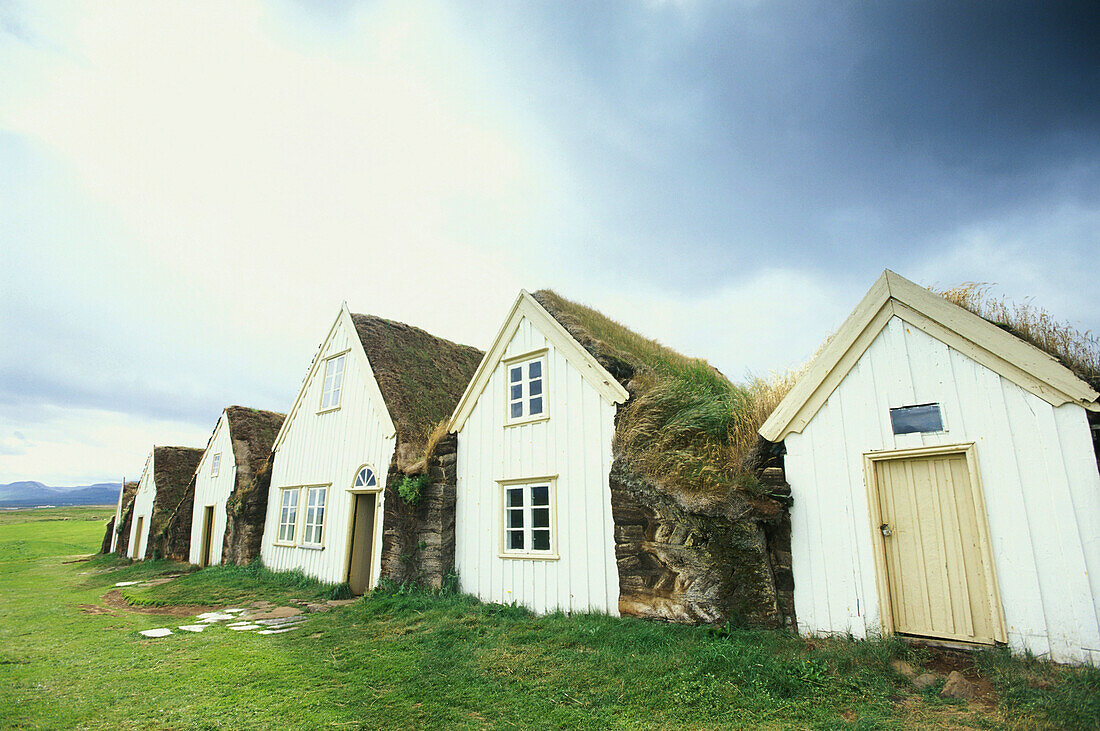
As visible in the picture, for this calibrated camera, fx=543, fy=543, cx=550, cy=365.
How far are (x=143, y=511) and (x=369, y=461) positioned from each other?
2253 cm

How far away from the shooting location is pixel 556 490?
9.95m

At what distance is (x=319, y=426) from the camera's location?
15930 millimetres

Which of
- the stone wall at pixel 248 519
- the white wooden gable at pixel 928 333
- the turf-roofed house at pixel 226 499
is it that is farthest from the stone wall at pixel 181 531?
the white wooden gable at pixel 928 333

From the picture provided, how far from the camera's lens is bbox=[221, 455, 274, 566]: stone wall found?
677 inches

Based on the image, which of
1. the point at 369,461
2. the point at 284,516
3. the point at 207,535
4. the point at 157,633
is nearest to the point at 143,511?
the point at 207,535

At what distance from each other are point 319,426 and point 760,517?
42.3 feet

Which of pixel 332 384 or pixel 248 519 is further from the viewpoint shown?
pixel 248 519

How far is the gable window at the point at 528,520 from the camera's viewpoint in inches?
396

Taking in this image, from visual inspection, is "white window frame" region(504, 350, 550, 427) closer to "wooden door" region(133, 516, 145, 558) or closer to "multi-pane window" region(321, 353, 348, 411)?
"multi-pane window" region(321, 353, 348, 411)

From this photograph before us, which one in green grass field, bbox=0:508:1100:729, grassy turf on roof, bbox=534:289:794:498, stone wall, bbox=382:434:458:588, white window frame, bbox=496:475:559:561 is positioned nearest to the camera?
green grass field, bbox=0:508:1100:729

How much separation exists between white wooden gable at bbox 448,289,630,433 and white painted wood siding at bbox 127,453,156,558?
77.9 feet

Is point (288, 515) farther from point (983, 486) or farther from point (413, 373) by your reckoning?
point (983, 486)

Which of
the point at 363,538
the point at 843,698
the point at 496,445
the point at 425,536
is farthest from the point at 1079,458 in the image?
the point at 363,538

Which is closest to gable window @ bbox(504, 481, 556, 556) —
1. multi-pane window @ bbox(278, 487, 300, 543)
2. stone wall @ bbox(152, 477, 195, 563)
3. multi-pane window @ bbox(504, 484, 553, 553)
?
multi-pane window @ bbox(504, 484, 553, 553)
